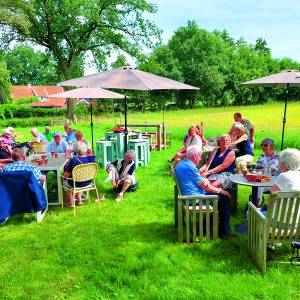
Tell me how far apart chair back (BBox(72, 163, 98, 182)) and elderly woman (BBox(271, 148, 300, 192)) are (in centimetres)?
341

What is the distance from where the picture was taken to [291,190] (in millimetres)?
3893

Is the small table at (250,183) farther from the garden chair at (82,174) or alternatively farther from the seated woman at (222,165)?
the garden chair at (82,174)

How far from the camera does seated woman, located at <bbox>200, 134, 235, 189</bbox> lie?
5845 mm

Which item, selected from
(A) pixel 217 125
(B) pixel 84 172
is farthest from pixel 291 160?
(A) pixel 217 125

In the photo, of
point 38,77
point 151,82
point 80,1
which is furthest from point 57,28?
point 38,77

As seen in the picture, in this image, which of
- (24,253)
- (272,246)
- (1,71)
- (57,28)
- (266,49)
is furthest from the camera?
(266,49)

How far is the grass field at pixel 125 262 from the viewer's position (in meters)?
3.72

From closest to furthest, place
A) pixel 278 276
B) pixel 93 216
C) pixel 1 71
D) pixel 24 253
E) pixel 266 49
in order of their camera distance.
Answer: pixel 278 276 < pixel 24 253 < pixel 93 216 < pixel 1 71 < pixel 266 49

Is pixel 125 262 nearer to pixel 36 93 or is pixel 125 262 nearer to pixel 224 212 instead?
pixel 224 212

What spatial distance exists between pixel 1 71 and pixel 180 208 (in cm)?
2457

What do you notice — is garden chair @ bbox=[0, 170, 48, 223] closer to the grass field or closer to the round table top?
the grass field

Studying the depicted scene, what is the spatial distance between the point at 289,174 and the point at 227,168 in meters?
1.99

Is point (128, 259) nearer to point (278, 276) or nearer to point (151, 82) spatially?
point (278, 276)

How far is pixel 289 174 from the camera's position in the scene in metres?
4.03
